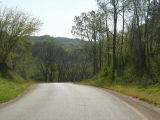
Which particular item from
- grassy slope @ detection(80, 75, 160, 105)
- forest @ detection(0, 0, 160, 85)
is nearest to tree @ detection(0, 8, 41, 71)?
forest @ detection(0, 0, 160, 85)

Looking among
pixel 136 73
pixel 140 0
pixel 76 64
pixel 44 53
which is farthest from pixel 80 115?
pixel 76 64

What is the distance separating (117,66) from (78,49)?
26190mm

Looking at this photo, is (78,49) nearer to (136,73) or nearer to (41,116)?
(136,73)

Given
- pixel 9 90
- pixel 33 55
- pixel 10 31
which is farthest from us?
pixel 33 55

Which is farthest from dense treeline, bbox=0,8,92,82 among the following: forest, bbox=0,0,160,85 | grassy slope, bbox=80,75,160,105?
grassy slope, bbox=80,75,160,105

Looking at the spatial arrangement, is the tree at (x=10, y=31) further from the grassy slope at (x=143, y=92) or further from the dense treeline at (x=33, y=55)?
the grassy slope at (x=143, y=92)

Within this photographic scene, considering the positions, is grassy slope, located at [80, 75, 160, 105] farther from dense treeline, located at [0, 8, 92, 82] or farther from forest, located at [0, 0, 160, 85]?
dense treeline, located at [0, 8, 92, 82]

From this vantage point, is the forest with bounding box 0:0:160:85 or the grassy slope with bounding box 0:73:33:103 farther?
the forest with bounding box 0:0:160:85

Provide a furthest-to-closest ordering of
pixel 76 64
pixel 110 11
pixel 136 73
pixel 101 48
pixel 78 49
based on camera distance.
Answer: pixel 76 64, pixel 78 49, pixel 101 48, pixel 110 11, pixel 136 73

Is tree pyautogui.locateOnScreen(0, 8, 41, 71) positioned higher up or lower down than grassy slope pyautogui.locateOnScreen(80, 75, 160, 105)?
higher up

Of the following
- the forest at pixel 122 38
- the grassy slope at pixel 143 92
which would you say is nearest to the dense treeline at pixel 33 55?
the forest at pixel 122 38

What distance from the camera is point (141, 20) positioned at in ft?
144

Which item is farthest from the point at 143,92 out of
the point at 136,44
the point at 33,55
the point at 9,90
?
the point at 33,55

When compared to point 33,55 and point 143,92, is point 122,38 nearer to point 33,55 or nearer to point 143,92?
point 143,92
